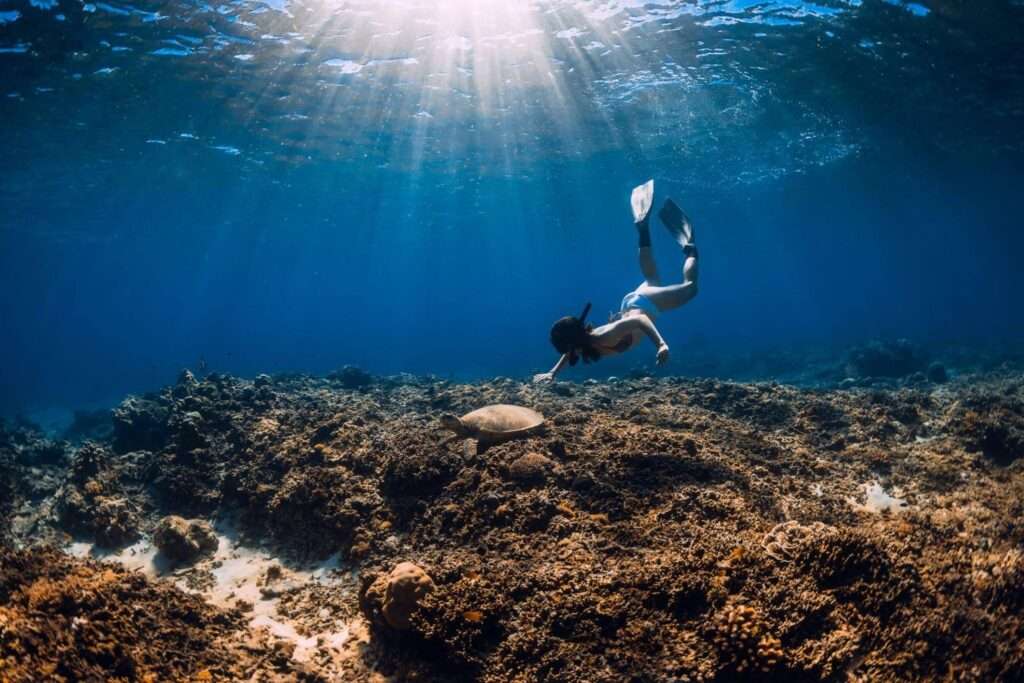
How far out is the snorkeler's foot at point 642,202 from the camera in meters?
10.0

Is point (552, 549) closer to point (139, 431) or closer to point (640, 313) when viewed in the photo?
point (640, 313)

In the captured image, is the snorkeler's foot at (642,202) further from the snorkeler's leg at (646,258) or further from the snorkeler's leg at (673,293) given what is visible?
the snorkeler's leg at (673,293)

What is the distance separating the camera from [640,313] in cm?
810

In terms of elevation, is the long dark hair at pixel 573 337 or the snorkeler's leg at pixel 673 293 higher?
the long dark hair at pixel 573 337

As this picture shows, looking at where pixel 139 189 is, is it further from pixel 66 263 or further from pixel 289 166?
pixel 66 263

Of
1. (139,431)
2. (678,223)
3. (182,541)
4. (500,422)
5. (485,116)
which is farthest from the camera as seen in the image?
(485,116)

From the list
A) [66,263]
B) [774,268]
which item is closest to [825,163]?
[66,263]

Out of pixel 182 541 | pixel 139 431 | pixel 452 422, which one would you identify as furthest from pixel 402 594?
pixel 139 431

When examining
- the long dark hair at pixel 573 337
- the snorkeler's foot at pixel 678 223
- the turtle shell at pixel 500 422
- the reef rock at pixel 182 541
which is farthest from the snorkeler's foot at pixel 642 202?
the reef rock at pixel 182 541

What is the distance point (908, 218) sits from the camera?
59.5 metres

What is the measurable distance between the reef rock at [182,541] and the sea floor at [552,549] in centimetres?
16

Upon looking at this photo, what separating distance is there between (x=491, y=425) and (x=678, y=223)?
6848mm

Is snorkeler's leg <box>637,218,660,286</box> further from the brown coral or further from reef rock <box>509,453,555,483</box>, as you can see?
the brown coral

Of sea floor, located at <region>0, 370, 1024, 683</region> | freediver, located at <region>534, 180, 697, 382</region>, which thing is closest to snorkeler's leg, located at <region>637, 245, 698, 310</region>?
freediver, located at <region>534, 180, 697, 382</region>
